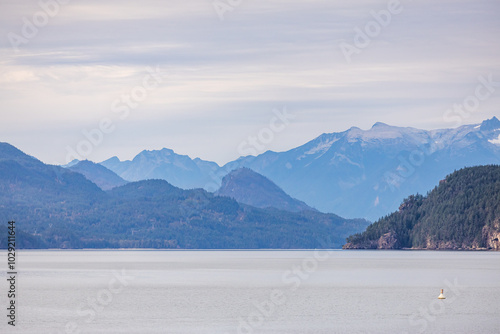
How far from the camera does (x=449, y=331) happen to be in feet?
298

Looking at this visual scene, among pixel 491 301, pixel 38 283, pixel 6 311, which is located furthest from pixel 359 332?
pixel 38 283

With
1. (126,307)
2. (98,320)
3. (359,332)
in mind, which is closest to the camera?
(359,332)

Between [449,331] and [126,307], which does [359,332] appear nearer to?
[449,331]

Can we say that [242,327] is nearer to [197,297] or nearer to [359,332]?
[359,332]

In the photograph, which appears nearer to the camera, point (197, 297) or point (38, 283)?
point (197, 297)

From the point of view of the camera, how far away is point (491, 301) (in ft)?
399

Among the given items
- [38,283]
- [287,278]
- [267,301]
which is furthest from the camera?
[287,278]

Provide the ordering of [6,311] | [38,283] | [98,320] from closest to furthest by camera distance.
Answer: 1. [98,320]
2. [6,311]
3. [38,283]

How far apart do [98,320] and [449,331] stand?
133ft

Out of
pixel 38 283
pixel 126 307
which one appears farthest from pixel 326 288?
pixel 38 283

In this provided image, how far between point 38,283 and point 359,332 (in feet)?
301

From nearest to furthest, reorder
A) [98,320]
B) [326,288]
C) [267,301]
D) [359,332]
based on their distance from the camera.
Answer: [359,332]
[98,320]
[267,301]
[326,288]

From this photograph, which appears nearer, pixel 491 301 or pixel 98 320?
pixel 98 320

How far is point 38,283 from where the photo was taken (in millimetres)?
165625
